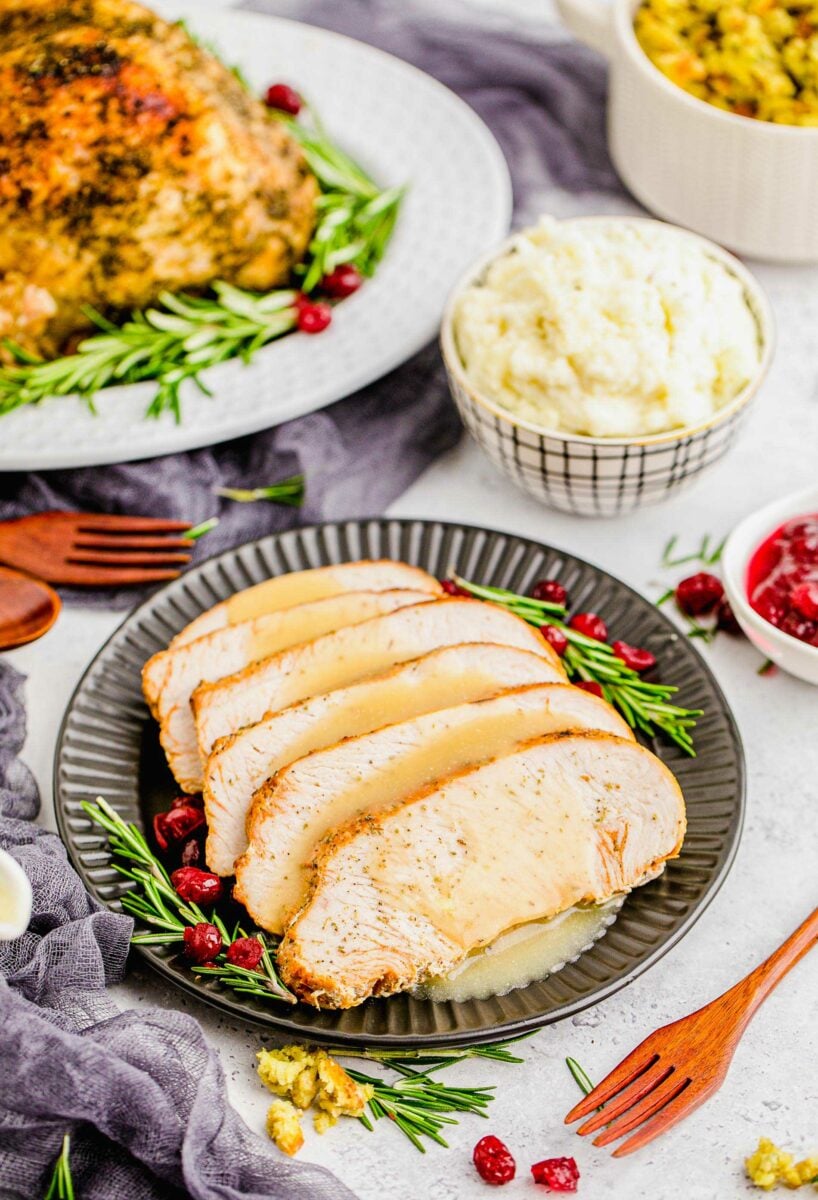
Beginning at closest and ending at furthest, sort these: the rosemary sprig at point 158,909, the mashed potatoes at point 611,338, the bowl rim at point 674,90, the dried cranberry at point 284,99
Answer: the rosemary sprig at point 158,909, the mashed potatoes at point 611,338, the bowl rim at point 674,90, the dried cranberry at point 284,99

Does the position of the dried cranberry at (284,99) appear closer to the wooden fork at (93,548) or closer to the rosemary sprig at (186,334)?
the rosemary sprig at (186,334)

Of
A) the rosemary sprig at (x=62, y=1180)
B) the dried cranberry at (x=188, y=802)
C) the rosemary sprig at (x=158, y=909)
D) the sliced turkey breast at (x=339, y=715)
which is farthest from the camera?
the dried cranberry at (x=188, y=802)

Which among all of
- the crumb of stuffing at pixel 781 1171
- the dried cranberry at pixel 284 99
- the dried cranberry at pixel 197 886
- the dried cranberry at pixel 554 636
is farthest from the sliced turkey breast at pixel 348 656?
the dried cranberry at pixel 284 99

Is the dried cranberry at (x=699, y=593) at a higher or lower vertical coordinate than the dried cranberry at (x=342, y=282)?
lower

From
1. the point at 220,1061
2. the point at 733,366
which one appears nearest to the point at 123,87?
the point at 733,366

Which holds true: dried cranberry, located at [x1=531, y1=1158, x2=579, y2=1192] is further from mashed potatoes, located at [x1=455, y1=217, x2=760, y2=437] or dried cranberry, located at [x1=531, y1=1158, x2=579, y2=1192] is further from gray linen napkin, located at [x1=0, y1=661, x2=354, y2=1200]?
mashed potatoes, located at [x1=455, y1=217, x2=760, y2=437]

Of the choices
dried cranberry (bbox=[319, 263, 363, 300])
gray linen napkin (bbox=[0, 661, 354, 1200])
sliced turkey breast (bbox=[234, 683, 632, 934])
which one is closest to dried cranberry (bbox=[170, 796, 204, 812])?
sliced turkey breast (bbox=[234, 683, 632, 934])

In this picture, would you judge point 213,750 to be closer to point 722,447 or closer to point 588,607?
point 588,607
